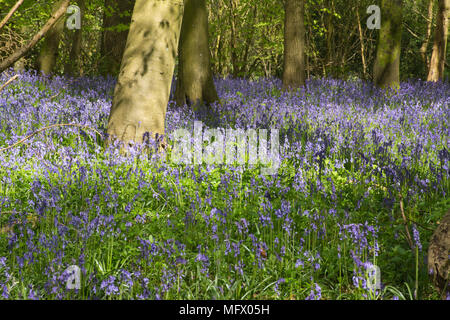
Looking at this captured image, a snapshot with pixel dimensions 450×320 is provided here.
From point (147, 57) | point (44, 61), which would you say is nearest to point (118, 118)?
point (147, 57)

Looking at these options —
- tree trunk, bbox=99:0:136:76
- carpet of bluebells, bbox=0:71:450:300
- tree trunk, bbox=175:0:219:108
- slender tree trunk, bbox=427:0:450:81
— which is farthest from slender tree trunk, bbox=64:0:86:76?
slender tree trunk, bbox=427:0:450:81

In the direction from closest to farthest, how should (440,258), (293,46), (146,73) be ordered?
(440,258) < (146,73) < (293,46)

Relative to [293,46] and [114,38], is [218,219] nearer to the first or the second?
[293,46]

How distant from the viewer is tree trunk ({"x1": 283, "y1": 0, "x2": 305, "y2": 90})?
38.7 ft

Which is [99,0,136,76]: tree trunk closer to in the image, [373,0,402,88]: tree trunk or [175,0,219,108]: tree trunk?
[175,0,219,108]: tree trunk

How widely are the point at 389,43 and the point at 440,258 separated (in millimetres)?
9258

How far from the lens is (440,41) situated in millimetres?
15266

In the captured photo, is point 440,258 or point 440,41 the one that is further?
point 440,41

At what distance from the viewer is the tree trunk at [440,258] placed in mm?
2943

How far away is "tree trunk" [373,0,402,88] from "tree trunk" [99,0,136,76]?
6.31 m

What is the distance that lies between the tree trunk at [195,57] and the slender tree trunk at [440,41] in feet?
28.9

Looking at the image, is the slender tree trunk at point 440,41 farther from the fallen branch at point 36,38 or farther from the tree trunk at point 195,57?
the fallen branch at point 36,38

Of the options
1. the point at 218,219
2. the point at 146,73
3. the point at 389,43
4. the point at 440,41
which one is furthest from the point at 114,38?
the point at 218,219

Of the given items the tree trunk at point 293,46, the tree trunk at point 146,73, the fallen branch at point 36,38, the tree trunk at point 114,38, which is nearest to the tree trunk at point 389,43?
the tree trunk at point 293,46
